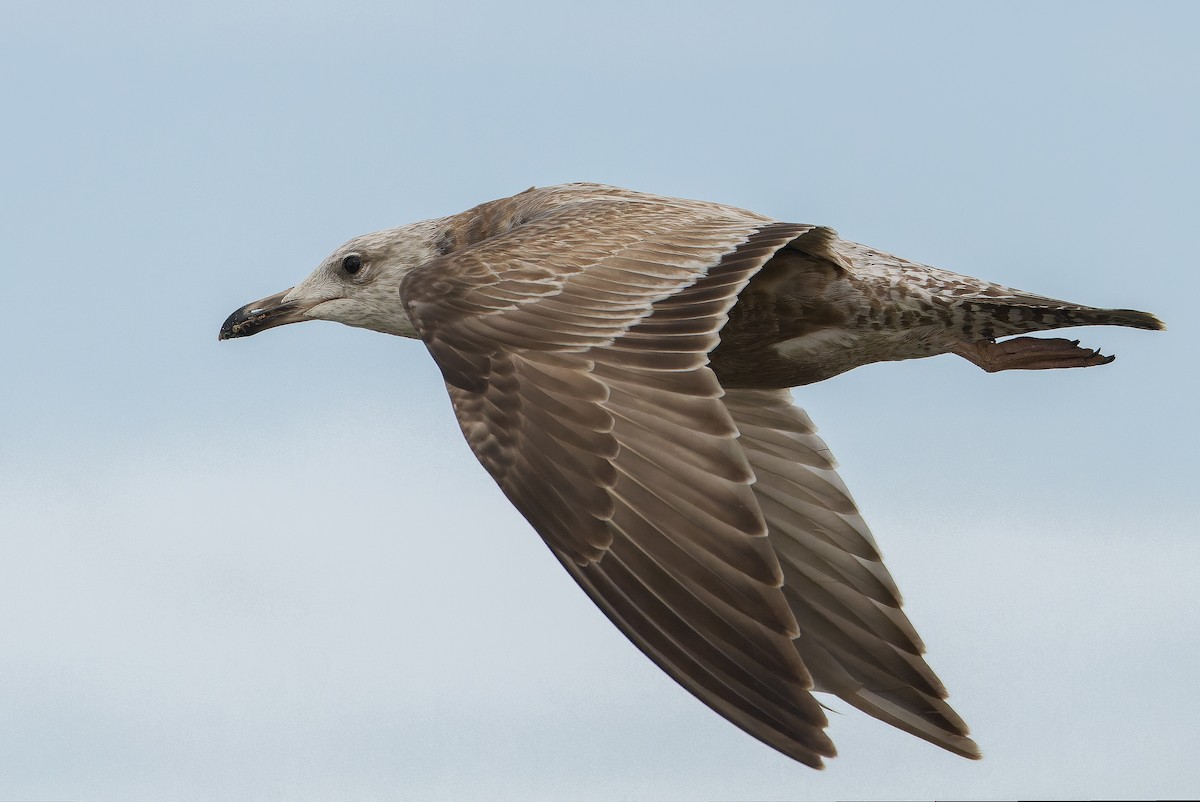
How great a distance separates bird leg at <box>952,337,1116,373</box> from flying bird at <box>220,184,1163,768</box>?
1 cm

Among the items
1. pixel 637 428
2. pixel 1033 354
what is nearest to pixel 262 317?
pixel 637 428

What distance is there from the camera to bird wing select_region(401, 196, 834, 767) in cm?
693

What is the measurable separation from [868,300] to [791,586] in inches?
64.7

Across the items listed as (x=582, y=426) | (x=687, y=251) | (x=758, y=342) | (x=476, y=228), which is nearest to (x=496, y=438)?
(x=582, y=426)

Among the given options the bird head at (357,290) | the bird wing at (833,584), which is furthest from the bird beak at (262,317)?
the bird wing at (833,584)

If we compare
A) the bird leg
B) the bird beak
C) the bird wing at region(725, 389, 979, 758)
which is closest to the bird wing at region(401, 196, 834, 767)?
the bird wing at region(725, 389, 979, 758)

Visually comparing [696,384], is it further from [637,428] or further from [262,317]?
[262,317]

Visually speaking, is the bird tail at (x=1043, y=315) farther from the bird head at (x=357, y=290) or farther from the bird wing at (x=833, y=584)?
the bird head at (x=357, y=290)

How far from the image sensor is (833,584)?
934cm

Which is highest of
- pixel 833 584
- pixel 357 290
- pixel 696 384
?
pixel 357 290

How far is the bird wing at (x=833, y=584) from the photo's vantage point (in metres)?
8.58

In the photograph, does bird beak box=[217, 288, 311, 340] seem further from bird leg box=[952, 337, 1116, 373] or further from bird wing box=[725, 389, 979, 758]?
bird leg box=[952, 337, 1116, 373]

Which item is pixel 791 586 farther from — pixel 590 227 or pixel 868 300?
pixel 590 227

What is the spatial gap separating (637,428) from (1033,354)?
12.0 feet
